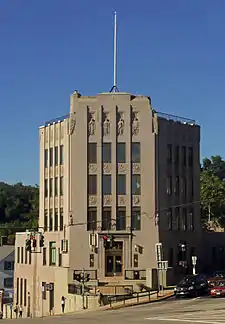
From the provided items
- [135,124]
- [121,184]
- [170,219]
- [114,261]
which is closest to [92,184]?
[121,184]

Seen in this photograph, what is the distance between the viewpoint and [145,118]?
6531cm

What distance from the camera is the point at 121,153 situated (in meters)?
64.9

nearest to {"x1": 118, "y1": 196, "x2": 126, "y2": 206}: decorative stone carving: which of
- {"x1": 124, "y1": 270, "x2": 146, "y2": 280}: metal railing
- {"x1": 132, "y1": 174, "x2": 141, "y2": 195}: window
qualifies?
{"x1": 132, "y1": 174, "x2": 141, "y2": 195}: window

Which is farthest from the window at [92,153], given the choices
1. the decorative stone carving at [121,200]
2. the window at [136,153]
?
the decorative stone carving at [121,200]

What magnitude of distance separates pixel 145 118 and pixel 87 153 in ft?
21.7

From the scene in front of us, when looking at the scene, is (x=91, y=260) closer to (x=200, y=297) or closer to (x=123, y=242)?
(x=123, y=242)

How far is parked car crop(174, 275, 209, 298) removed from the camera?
176 ft

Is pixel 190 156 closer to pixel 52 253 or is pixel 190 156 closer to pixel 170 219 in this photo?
pixel 170 219

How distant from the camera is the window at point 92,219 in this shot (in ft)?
210

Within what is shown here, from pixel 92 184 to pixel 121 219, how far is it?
4369 mm

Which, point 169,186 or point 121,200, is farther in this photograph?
point 169,186

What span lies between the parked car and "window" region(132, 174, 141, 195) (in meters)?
12.2

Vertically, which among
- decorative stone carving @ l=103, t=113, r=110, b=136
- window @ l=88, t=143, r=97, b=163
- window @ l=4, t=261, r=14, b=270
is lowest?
window @ l=4, t=261, r=14, b=270

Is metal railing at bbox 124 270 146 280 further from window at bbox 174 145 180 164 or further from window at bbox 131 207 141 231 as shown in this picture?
window at bbox 174 145 180 164
